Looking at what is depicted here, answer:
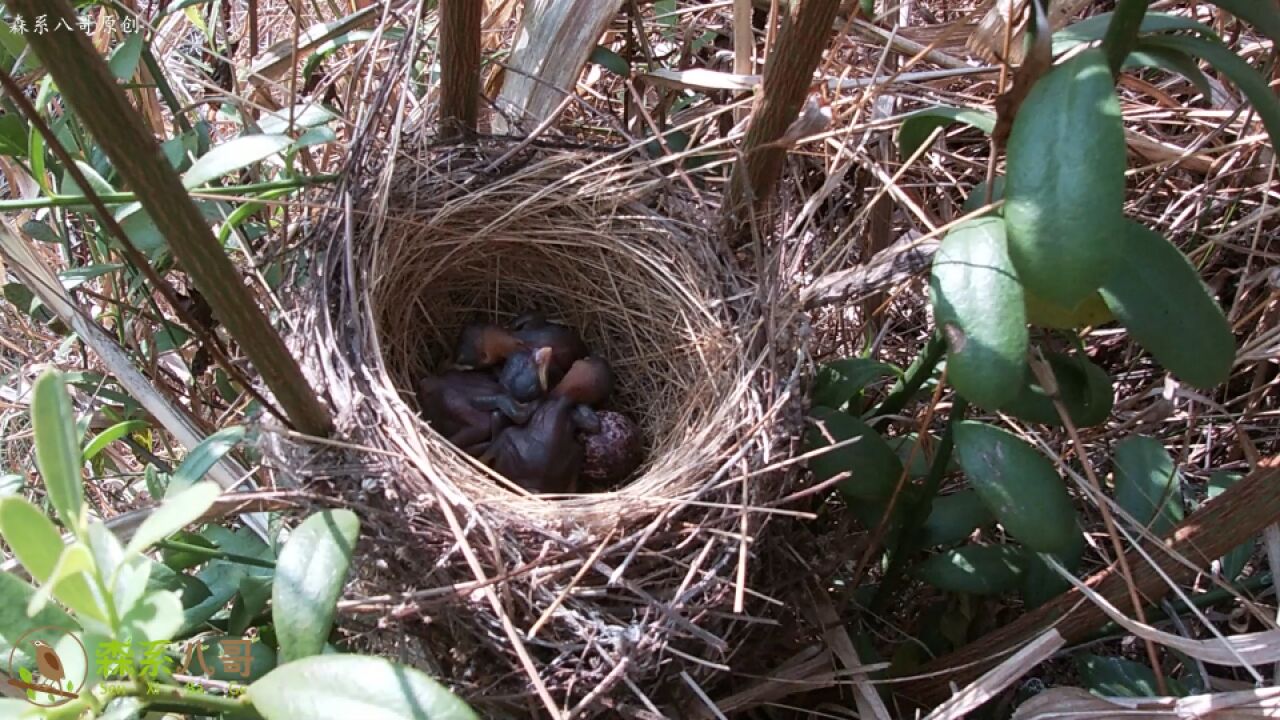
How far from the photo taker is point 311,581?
741 mm

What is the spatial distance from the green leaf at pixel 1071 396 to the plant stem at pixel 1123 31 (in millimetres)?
294

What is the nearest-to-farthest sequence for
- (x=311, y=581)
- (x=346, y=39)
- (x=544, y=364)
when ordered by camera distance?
(x=311, y=581) < (x=346, y=39) < (x=544, y=364)

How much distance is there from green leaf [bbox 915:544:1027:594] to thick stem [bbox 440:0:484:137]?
2.51ft

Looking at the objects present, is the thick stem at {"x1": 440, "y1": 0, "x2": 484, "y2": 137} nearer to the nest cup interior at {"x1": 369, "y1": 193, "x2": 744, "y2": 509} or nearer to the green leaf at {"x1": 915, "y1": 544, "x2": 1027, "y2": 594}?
the nest cup interior at {"x1": 369, "y1": 193, "x2": 744, "y2": 509}

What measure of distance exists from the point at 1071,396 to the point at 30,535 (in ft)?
2.84

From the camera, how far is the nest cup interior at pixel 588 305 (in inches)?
48.0

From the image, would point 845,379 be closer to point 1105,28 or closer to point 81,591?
point 1105,28

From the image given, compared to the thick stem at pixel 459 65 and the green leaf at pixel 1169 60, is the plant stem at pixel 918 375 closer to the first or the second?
the green leaf at pixel 1169 60

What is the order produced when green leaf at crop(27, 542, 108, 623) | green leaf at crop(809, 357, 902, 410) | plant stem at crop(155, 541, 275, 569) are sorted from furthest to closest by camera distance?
green leaf at crop(809, 357, 902, 410)
plant stem at crop(155, 541, 275, 569)
green leaf at crop(27, 542, 108, 623)

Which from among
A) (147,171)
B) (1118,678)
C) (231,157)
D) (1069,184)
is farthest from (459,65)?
(1118,678)

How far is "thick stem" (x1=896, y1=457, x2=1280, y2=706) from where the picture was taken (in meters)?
0.91

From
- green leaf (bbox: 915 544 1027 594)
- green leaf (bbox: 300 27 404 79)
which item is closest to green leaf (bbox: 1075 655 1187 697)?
green leaf (bbox: 915 544 1027 594)

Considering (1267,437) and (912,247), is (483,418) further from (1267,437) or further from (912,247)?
(1267,437)

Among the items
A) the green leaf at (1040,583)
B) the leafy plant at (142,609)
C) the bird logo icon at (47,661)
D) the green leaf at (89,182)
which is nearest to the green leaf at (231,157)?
the green leaf at (89,182)
